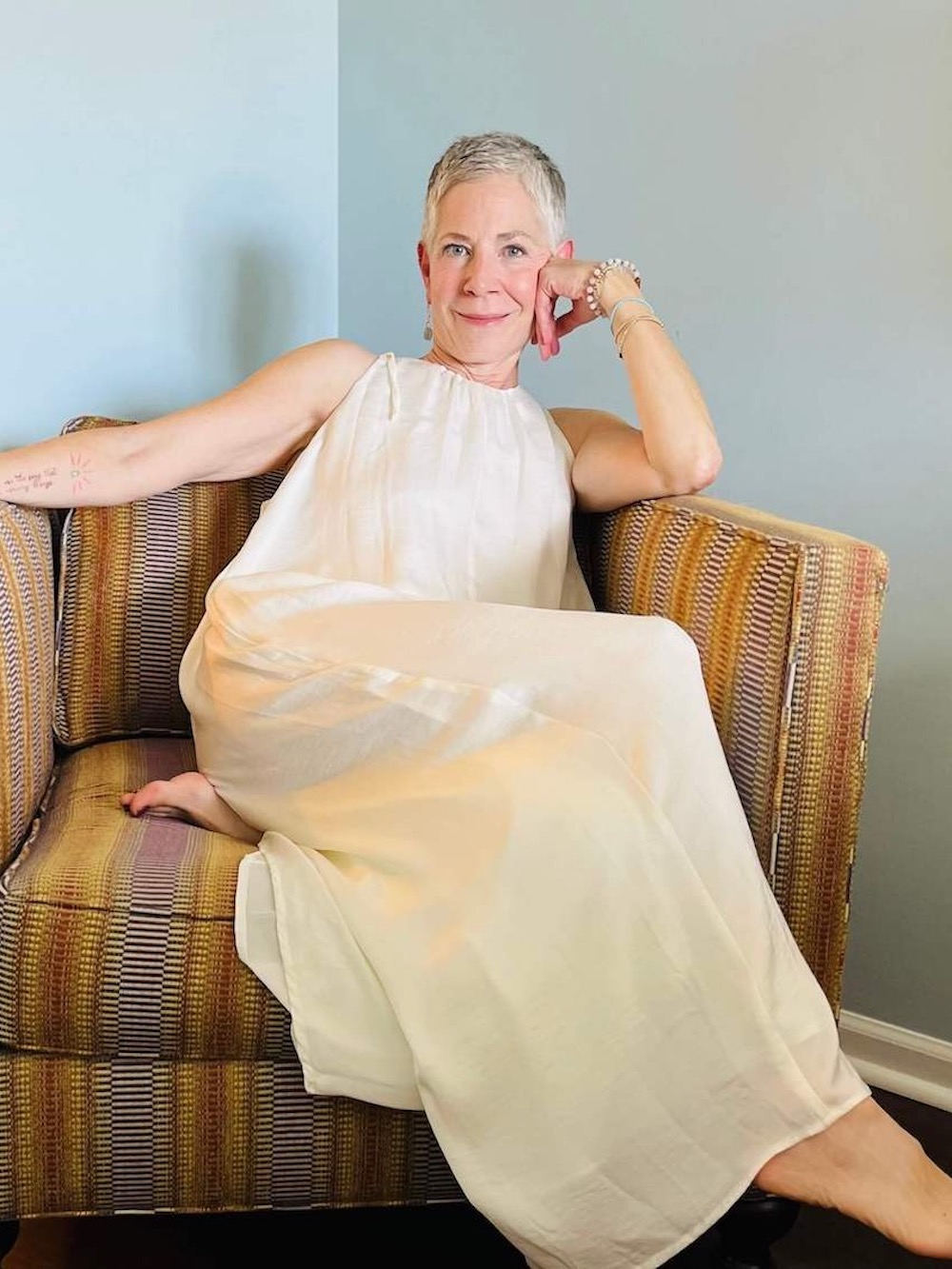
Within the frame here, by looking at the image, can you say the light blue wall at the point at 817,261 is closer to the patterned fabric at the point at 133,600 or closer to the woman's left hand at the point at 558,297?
the woman's left hand at the point at 558,297

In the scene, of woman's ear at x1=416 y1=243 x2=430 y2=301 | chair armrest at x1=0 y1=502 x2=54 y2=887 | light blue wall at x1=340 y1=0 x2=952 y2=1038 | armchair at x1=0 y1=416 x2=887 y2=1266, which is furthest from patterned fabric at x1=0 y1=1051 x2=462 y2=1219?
woman's ear at x1=416 y1=243 x2=430 y2=301

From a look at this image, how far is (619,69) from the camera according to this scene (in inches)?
76.6

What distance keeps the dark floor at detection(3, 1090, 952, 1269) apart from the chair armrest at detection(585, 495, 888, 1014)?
43 cm

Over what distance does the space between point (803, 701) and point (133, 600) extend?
0.88 meters

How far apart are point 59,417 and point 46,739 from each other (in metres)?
0.58

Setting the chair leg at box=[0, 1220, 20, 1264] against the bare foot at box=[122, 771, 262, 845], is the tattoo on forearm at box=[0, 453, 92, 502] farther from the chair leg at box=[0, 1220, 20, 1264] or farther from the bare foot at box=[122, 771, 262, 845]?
the chair leg at box=[0, 1220, 20, 1264]

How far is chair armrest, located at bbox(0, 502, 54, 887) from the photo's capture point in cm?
129

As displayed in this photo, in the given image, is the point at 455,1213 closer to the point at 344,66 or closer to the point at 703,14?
the point at 703,14

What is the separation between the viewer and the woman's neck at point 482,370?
1738 millimetres

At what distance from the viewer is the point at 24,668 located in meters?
1.39

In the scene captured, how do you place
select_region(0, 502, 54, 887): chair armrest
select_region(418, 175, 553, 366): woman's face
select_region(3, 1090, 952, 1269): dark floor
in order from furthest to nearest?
select_region(418, 175, 553, 366): woman's face
select_region(3, 1090, 952, 1269): dark floor
select_region(0, 502, 54, 887): chair armrest

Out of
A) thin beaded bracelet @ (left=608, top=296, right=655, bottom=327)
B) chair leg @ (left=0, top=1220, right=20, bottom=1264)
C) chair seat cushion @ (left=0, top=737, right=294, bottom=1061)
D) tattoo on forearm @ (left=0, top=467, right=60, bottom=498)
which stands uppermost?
thin beaded bracelet @ (left=608, top=296, right=655, bottom=327)

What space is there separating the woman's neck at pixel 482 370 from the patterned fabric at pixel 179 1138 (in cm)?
96

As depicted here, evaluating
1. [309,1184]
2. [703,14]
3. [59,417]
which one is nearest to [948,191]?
[703,14]
